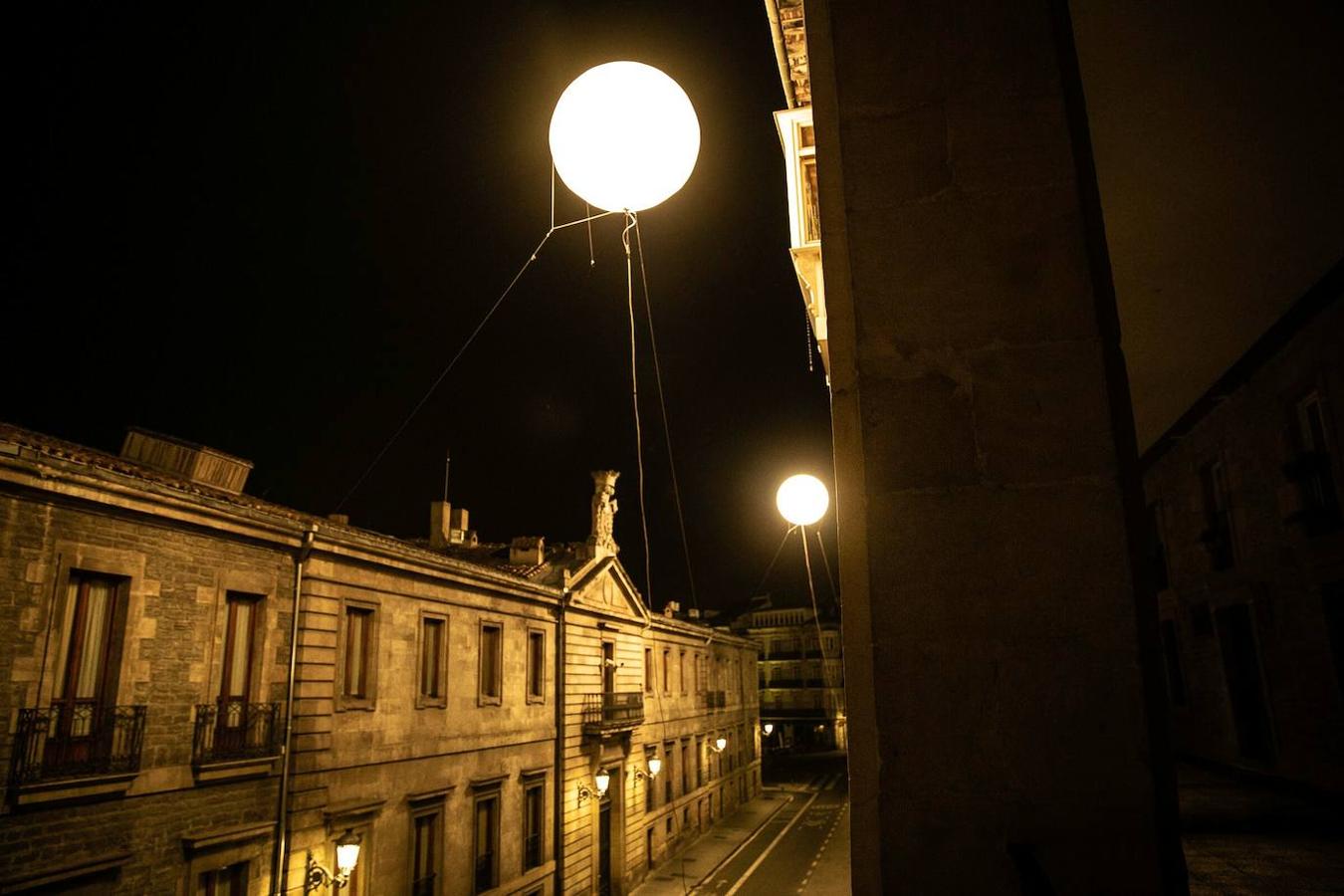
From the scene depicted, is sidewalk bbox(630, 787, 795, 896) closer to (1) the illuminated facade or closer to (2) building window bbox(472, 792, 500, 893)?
(2) building window bbox(472, 792, 500, 893)

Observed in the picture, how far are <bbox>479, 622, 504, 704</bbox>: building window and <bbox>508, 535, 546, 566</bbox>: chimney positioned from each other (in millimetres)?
Answer: 4889

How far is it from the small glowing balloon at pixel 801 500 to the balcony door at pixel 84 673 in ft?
30.4

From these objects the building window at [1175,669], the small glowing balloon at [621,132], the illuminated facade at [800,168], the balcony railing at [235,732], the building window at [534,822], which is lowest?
the building window at [534,822]

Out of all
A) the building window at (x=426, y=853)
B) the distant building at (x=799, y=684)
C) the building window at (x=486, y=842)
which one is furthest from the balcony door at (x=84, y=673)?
the distant building at (x=799, y=684)

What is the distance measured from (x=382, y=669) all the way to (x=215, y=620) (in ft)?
12.4

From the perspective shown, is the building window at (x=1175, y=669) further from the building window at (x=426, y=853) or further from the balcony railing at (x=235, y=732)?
the building window at (x=426, y=853)

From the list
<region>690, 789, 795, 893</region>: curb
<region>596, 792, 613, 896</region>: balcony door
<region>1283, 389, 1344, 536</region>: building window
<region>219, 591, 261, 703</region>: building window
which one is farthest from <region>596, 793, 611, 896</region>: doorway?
<region>1283, 389, 1344, 536</region>: building window

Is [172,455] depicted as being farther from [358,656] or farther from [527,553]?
[527,553]

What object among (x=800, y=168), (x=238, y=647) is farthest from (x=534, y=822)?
(x=800, y=168)

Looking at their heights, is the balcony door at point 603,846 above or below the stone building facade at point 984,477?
below

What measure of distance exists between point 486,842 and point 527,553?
342 inches

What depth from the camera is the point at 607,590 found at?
2581 cm

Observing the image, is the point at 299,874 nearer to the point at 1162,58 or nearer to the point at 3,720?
the point at 3,720

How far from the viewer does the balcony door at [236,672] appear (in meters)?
11.8
